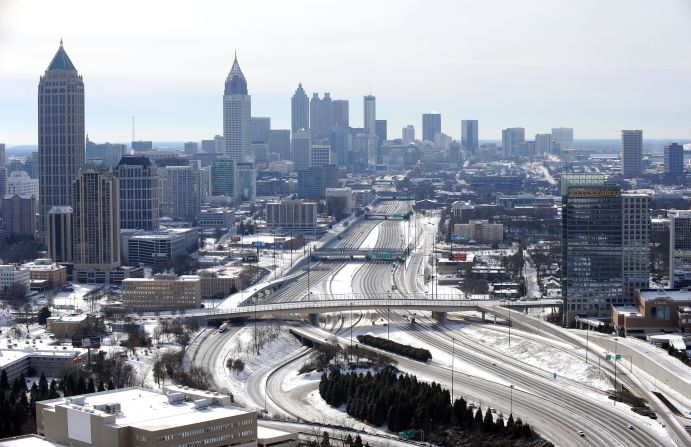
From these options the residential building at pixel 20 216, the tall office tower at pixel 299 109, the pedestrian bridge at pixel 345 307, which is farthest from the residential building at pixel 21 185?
the tall office tower at pixel 299 109

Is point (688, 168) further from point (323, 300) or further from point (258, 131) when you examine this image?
point (323, 300)

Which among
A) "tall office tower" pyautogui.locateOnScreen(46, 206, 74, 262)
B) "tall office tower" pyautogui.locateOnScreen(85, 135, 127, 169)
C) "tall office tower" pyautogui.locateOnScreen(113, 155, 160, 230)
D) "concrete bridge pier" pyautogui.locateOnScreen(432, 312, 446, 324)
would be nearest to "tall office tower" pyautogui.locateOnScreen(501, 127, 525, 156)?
"tall office tower" pyautogui.locateOnScreen(85, 135, 127, 169)

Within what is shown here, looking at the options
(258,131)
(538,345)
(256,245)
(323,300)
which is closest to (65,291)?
(323,300)

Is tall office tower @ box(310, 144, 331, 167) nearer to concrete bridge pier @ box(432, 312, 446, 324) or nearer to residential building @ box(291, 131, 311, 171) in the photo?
residential building @ box(291, 131, 311, 171)

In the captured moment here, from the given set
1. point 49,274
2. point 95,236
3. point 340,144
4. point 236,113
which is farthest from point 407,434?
point 340,144

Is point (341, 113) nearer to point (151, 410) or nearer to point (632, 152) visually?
point (632, 152)

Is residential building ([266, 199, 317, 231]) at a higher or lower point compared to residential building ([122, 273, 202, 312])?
higher

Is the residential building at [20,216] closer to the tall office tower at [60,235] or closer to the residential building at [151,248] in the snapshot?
the residential building at [151,248]
